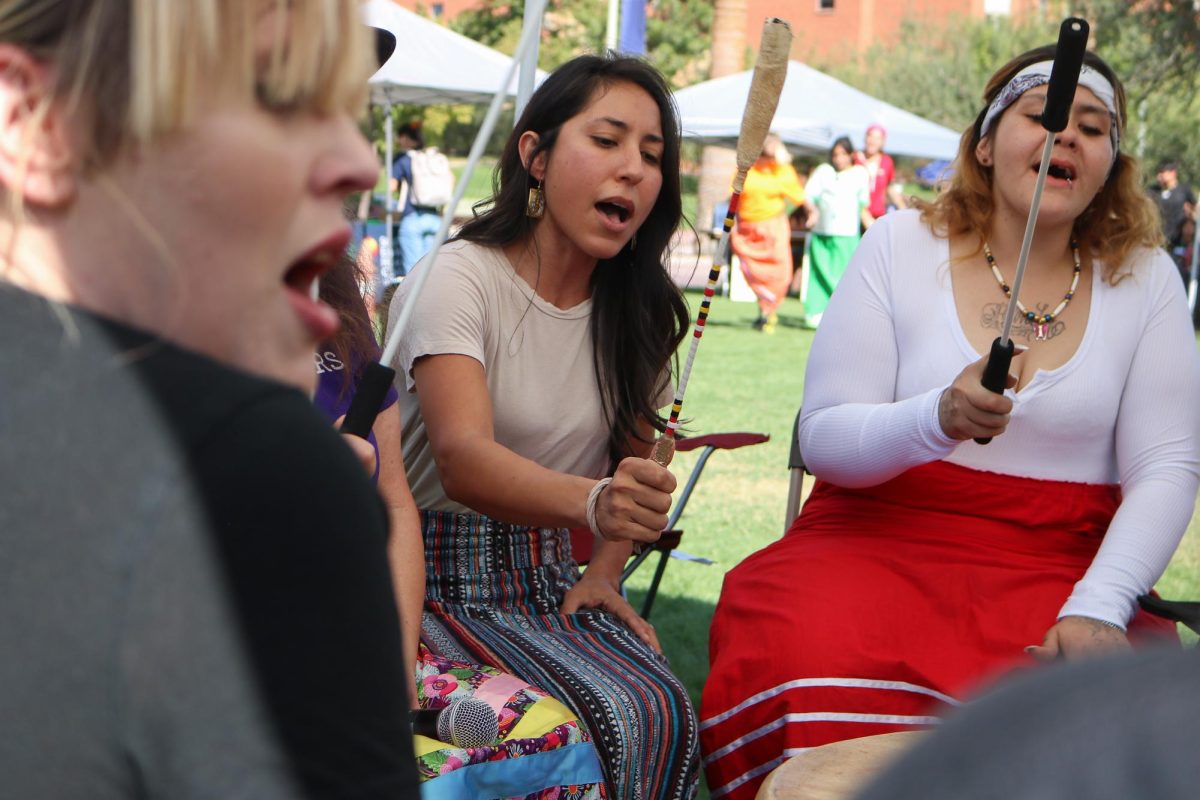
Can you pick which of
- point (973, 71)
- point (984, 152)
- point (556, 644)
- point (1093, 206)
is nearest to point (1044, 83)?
point (984, 152)

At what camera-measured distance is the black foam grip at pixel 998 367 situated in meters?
2.44

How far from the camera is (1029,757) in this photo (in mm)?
465

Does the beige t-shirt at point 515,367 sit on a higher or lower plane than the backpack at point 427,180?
higher

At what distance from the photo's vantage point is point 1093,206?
3.01m

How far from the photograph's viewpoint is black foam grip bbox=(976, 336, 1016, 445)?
2438 mm

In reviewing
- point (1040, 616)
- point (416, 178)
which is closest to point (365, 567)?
point (1040, 616)

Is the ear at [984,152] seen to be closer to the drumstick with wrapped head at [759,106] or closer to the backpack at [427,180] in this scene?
the drumstick with wrapped head at [759,106]

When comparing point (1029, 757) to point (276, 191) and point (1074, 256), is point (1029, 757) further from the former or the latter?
point (1074, 256)

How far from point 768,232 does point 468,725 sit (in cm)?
1167

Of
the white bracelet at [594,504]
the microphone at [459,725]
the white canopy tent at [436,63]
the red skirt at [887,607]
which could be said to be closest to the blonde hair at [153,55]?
the microphone at [459,725]

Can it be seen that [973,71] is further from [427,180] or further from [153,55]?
[153,55]

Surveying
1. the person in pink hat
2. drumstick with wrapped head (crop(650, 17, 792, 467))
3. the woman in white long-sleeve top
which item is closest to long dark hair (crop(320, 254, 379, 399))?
drumstick with wrapped head (crop(650, 17, 792, 467))

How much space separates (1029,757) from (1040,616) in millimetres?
2232

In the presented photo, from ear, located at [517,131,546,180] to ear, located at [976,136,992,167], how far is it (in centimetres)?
98
